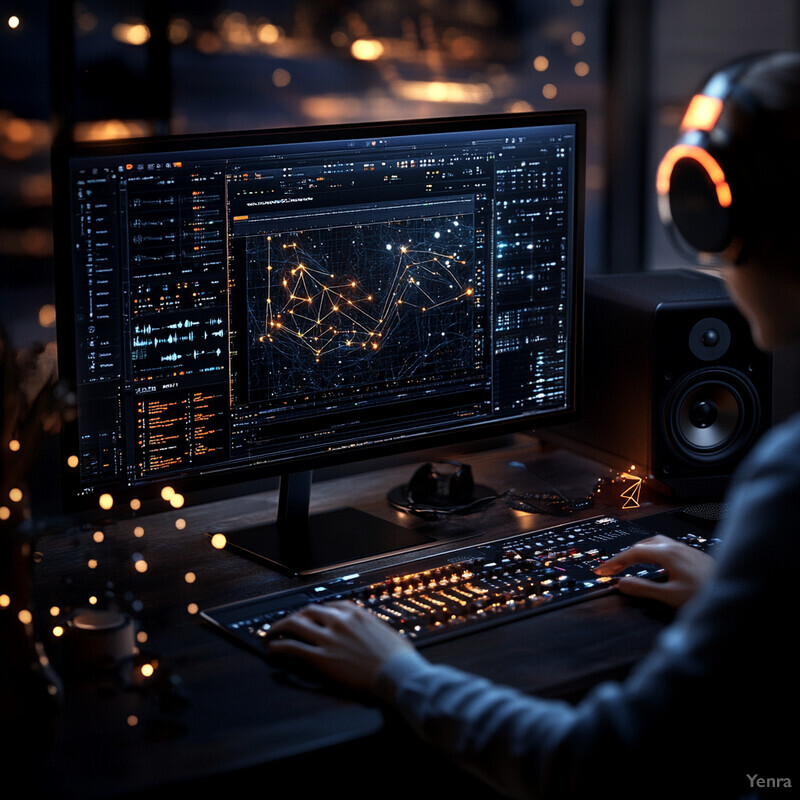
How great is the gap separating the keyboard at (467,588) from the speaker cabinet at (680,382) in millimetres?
243

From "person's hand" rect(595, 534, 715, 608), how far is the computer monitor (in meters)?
0.32

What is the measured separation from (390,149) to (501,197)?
20 centimetres

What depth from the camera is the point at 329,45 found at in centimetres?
180

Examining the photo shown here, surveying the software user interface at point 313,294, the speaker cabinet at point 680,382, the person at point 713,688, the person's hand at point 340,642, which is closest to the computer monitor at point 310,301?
the software user interface at point 313,294

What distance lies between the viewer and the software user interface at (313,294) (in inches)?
52.4

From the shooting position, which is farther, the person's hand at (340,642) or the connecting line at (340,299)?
the connecting line at (340,299)

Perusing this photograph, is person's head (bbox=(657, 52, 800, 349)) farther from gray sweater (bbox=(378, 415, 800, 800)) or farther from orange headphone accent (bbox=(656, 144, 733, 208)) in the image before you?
gray sweater (bbox=(378, 415, 800, 800))

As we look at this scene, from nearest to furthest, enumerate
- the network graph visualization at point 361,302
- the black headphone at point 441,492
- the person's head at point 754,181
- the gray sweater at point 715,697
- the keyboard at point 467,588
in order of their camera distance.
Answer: the gray sweater at point 715,697 → the person's head at point 754,181 → the keyboard at point 467,588 → the network graph visualization at point 361,302 → the black headphone at point 441,492

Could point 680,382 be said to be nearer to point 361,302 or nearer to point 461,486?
point 461,486

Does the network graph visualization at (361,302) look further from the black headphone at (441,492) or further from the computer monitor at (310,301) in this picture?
the black headphone at (441,492)

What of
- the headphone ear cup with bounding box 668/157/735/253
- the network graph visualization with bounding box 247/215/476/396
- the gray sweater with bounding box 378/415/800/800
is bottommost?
the gray sweater with bounding box 378/415/800/800

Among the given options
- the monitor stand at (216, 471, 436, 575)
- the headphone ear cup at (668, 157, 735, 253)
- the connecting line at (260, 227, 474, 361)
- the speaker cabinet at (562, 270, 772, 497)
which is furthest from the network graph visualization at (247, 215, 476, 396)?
the headphone ear cup at (668, 157, 735, 253)

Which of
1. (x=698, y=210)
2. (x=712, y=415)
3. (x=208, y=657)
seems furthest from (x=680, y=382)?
(x=208, y=657)

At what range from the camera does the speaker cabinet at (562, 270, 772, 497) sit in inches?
67.7
